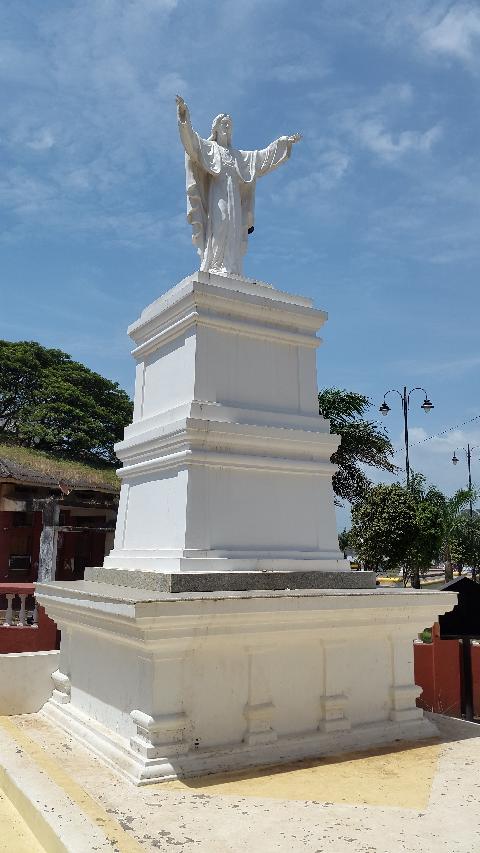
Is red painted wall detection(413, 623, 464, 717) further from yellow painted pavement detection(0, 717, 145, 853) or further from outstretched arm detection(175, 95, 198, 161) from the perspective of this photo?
outstretched arm detection(175, 95, 198, 161)

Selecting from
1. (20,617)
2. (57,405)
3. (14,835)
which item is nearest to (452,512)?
(57,405)

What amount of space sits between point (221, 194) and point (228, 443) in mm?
3776

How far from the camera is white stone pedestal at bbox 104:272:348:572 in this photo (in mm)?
7379

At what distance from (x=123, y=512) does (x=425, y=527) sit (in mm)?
18627

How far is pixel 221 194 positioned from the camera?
915cm

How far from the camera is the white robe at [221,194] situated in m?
8.94

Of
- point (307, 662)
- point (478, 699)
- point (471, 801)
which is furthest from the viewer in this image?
point (478, 699)

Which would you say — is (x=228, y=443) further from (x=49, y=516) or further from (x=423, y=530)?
(x=423, y=530)

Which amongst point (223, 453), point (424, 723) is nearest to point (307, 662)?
Result: point (424, 723)

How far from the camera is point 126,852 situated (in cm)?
425

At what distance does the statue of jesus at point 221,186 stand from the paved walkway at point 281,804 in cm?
594

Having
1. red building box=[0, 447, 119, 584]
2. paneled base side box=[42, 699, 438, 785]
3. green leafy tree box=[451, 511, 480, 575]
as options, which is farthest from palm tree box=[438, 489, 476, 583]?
paneled base side box=[42, 699, 438, 785]

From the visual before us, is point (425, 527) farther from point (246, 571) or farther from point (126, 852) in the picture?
point (126, 852)

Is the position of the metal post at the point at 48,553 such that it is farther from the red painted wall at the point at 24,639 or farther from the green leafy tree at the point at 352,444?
the green leafy tree at the point at 352,444
